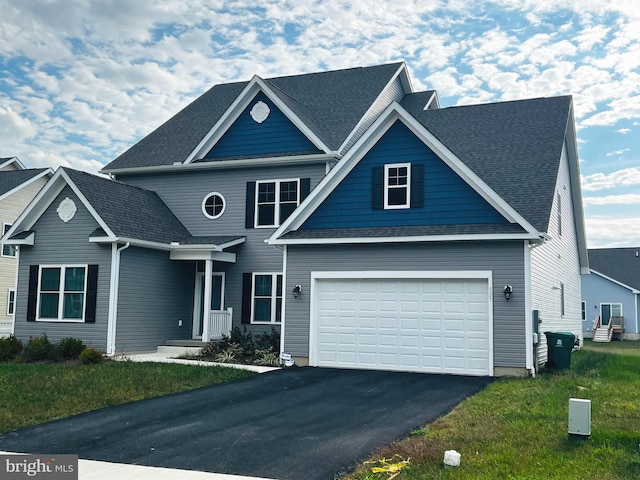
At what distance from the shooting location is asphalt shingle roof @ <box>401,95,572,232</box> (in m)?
16.7

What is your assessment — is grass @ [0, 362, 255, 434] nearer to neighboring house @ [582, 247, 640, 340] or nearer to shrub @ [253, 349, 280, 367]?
shrub @ [253, 349, 280, 367]

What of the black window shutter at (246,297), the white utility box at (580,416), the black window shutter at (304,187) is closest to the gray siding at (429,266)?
the black window shutter at (304,187)

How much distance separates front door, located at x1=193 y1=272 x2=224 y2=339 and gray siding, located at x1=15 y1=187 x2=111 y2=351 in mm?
3655

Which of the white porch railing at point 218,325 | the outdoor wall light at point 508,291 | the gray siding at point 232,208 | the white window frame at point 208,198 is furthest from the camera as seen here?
the white window frame at point 208,198

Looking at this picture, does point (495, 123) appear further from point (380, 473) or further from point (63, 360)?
point (380, 473)

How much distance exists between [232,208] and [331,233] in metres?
5.63

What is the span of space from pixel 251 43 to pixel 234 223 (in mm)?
6306

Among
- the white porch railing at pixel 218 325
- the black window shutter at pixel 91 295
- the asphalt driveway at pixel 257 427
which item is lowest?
the asphalt driveway at pixel 257 427

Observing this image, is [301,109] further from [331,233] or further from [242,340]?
[242,340]

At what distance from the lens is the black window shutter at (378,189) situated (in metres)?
16.7

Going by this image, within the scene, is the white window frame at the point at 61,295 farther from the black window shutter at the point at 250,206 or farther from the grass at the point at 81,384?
the black window shutter at the point at 250,206

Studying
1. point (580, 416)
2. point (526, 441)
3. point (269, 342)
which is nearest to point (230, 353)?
point (269, 342)

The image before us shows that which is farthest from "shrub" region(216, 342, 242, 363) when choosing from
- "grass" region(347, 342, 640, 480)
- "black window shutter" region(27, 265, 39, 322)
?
"grass" region(347, 342, 640, 480)

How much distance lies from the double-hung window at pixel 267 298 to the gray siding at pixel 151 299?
232 cm
